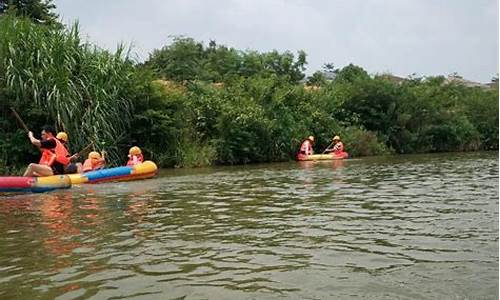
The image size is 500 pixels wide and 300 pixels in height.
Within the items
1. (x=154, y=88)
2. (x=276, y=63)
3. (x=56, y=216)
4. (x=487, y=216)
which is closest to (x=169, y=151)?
(x=154, y=88)

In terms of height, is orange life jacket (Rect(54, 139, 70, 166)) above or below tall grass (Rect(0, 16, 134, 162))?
below

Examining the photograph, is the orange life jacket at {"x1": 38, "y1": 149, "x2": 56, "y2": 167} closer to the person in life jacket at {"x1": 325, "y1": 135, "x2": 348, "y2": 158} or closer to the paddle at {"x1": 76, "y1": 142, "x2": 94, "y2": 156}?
the paddle at {"x1": 76, "y1": 142, "x2": 94, "y2": 156}

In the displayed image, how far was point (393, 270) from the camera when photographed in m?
4.66

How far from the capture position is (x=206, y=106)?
20.1m

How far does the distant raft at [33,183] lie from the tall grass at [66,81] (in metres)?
4.03

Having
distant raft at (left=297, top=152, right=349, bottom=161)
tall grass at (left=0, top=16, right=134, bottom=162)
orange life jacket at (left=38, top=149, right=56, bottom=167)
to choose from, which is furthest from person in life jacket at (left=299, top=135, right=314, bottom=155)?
orange life jacket at (left=38, top=149, right=56, bottom=167)

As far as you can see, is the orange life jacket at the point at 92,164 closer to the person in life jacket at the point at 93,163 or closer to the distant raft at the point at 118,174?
the person in life jacket at the point at 93,163

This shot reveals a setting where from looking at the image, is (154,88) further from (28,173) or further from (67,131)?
(28,173)

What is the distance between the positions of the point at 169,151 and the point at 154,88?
1979 millimetres

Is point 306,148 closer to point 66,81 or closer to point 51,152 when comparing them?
point 66,81

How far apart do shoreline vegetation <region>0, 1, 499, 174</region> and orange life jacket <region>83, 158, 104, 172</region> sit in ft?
6.14

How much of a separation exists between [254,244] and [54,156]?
25.4 feet

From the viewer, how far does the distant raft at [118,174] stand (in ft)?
40.5

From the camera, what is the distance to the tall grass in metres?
15.3
